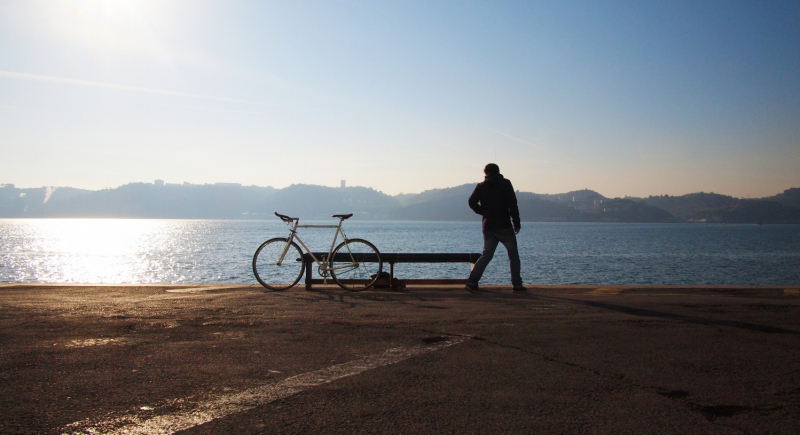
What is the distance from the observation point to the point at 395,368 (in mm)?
3992

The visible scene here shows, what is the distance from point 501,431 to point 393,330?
275 centimetres

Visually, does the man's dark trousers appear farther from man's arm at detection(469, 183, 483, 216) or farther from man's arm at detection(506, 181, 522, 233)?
man's arm at detection(469, 183, 483, 216)

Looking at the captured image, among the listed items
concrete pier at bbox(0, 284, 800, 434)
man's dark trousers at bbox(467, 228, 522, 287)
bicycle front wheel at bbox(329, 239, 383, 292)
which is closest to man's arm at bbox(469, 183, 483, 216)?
man's dark trousers at bbox(467, 228, 522, 287)

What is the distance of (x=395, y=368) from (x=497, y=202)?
588cm

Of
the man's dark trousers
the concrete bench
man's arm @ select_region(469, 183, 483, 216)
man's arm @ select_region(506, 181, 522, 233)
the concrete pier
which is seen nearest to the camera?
the concrete pier

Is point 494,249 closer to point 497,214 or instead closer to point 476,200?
point 497,214

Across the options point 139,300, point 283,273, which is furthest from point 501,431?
point 283,273

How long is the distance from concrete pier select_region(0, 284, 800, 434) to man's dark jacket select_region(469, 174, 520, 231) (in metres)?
2.38

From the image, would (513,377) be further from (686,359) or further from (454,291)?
(454,291)

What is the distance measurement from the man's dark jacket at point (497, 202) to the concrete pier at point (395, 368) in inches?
93.7

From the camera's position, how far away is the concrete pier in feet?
9.70

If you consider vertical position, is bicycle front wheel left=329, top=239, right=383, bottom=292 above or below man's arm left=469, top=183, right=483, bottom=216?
below

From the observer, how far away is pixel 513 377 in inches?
149

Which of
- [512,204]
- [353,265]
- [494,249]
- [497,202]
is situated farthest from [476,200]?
[353,265]
